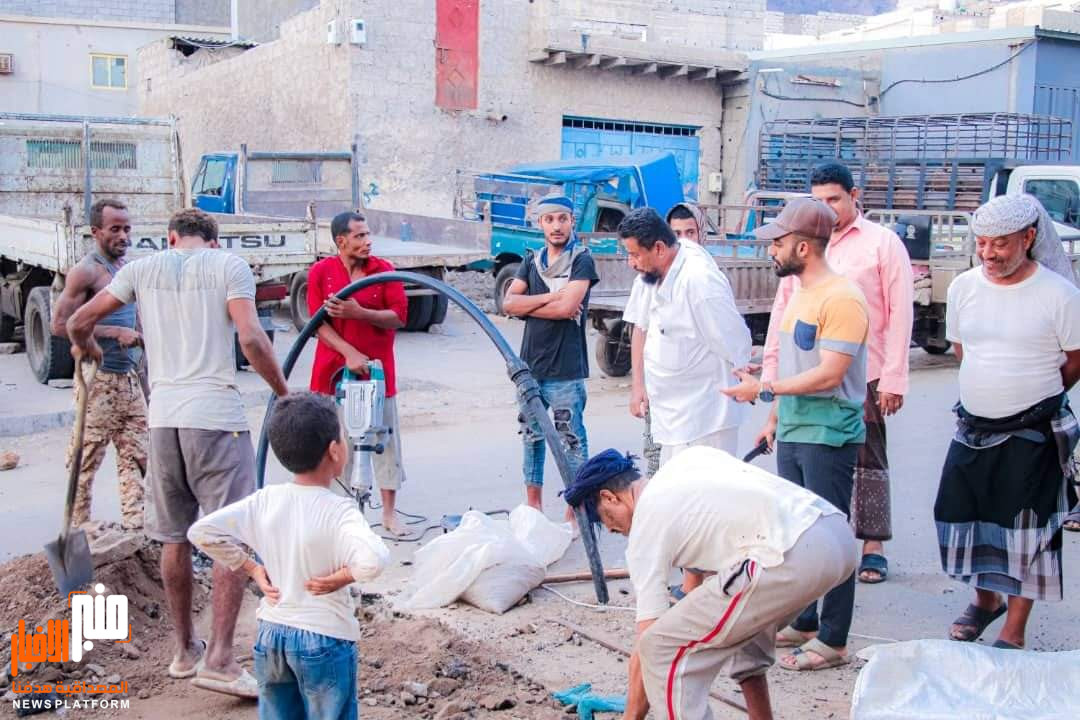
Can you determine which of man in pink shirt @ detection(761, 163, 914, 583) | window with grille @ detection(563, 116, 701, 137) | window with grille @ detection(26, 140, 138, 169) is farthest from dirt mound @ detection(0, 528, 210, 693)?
window with grille @ detection(563, 116, 701, 137)

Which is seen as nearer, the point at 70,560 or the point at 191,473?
the point at 191,473

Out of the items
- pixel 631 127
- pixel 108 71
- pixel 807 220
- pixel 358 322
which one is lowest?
pixel 358 322

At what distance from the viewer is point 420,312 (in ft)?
48.0

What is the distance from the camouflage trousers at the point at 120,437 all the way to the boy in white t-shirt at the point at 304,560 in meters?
3.03

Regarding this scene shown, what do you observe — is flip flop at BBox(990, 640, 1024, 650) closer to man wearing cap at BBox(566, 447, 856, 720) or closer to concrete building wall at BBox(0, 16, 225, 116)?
→ man wearing cap at BBox(566, 447, 856, 720)

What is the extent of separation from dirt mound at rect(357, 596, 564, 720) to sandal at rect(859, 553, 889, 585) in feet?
6.36

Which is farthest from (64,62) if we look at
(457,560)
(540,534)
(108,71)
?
(457,560)

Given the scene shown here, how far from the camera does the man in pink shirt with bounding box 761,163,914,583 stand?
16.7 ft

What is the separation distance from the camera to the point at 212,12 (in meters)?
32.8

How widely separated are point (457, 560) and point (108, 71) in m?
26.5

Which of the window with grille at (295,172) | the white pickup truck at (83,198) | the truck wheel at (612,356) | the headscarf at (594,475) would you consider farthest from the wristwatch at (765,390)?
the window with grille at (295,172)

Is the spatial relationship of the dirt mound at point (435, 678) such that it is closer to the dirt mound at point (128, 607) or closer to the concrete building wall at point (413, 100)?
the dirt mound at point (128, 607)

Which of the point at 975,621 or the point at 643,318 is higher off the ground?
the point at 643,318

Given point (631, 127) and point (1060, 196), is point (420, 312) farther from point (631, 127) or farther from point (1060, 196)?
point (631, 127)
